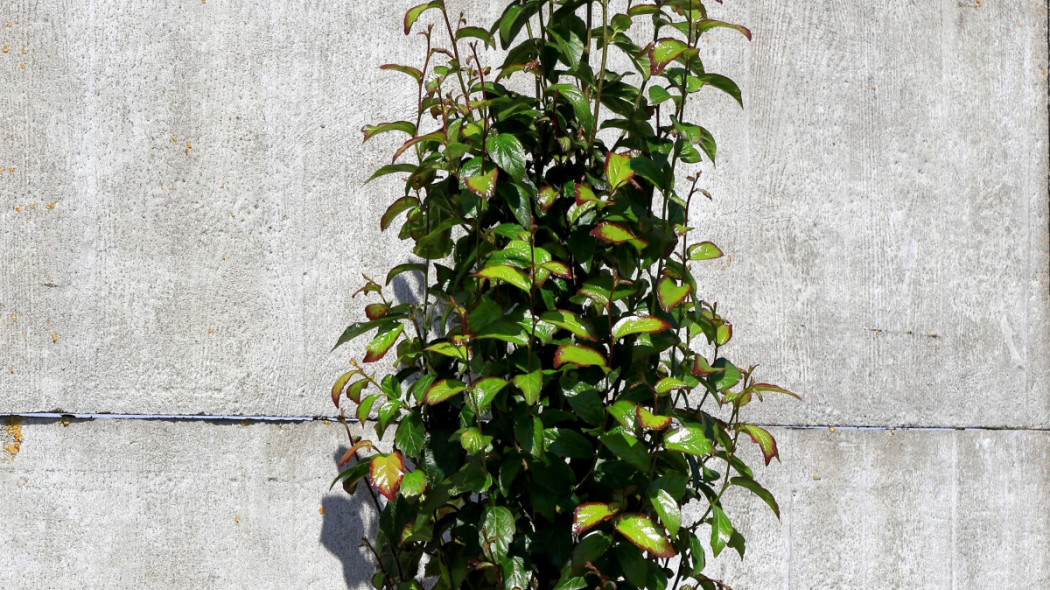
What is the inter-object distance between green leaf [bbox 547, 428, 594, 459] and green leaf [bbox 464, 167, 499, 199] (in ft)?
1.10

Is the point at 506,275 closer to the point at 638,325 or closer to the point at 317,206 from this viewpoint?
the point at 638,325

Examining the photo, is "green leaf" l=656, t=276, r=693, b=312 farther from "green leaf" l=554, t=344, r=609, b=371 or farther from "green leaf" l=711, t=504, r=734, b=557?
"green leaf" l=711, t=504, r=734, b=557

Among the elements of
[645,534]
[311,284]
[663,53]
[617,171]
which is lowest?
[645,534]

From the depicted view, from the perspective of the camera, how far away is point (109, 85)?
1.85m

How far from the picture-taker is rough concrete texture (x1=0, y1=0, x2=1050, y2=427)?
182 centimetres

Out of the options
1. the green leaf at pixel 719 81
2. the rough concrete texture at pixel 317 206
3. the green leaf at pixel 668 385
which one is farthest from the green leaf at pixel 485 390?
the rough concrete texture at pixel 317 206

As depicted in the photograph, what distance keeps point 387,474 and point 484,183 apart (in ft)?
1.34

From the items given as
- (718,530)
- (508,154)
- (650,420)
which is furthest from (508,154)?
(718,530)

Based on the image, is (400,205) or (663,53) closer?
(663,53)

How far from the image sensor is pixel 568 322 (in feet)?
4.15

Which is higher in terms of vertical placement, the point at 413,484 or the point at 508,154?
the point at 508,154

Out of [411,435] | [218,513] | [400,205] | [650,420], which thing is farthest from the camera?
[218,513]

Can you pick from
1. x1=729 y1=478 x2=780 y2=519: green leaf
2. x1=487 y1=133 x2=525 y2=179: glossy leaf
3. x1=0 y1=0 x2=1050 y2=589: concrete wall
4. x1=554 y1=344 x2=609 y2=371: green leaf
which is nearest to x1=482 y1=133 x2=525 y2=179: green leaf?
x1=487 y1=133 x2=525 y2=179: glossy leaf

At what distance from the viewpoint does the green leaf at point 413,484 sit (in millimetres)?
1276
